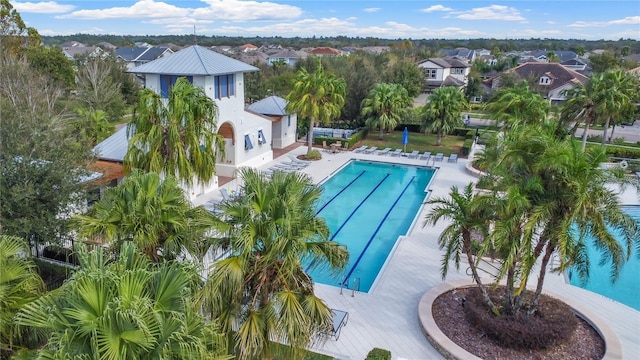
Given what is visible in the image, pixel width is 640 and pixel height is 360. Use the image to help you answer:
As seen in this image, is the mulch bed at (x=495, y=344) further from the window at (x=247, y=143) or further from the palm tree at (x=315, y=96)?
the palm tree at (x=315, y=96)

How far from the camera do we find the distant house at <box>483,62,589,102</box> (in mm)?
63000

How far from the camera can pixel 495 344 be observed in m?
11.4

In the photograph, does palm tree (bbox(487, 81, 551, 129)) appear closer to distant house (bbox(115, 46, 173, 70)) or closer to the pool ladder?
the pool ladder

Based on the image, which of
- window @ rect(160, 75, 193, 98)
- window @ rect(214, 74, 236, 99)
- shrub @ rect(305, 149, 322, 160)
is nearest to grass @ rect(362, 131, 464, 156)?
shrub @ rect(305, 149, 322, 160)

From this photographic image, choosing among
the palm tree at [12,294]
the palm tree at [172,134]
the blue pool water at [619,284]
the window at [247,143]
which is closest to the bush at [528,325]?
the blue pool water at [619,284]

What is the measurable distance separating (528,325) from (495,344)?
0.95 meters

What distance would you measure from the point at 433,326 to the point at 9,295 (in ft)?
31.4

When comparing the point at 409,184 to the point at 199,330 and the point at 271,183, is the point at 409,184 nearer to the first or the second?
the point at 271,183

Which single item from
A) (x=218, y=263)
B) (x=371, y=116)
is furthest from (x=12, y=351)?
(x=371, y=116)

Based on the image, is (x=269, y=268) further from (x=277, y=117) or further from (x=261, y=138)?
(x=277, y=117)

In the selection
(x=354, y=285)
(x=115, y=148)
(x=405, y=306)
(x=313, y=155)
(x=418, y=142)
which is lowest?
(x=354, y=285)

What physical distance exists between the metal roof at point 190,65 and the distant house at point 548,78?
4921 centimetres

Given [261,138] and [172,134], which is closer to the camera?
[172,134]

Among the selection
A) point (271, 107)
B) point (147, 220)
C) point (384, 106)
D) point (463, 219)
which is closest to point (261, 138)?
point (271, 107)
